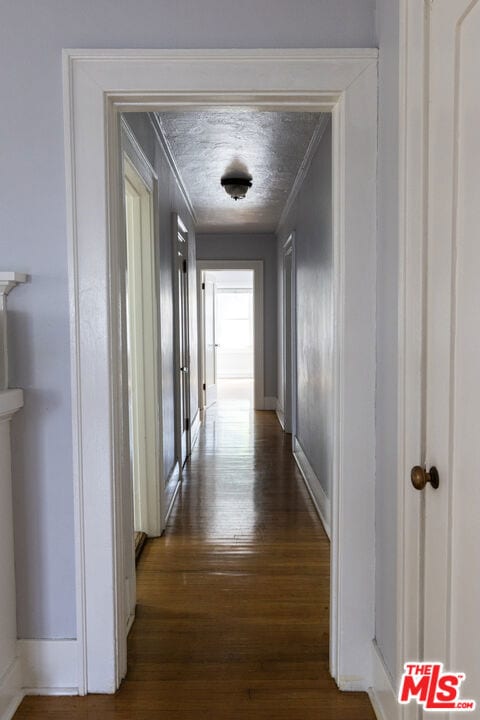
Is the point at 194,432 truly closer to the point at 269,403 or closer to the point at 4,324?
the point at 269,403

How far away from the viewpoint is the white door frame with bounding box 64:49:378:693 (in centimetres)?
179

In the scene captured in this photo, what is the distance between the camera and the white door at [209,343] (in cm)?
784

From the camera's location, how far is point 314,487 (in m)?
3.94

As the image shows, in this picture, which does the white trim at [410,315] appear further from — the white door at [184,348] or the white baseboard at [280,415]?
the white baseboard at [280,415]

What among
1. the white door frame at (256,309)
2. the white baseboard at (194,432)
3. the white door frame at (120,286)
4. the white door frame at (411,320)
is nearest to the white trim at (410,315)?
the white door frame at (411,320)

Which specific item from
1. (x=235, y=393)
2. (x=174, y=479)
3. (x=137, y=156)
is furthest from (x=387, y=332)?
(x=235, y=393)

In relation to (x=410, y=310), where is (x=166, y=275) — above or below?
above

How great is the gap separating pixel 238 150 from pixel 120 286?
2441 millimetres

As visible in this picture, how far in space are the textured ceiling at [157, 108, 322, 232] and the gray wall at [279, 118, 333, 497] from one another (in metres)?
0.19

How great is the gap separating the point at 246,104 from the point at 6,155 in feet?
2.68

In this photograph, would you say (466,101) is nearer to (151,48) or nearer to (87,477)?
(151,48)

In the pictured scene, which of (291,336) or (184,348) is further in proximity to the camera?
(291,336)

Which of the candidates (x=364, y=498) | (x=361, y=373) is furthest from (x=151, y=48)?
(x=364, y=498)

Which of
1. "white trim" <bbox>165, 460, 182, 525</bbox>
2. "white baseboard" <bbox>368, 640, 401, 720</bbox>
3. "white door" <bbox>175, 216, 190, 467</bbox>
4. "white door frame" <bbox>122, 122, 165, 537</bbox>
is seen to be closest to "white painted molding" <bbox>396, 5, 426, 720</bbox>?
"white baseboard" <bbox>368, 640, 401, 720</bbox>
